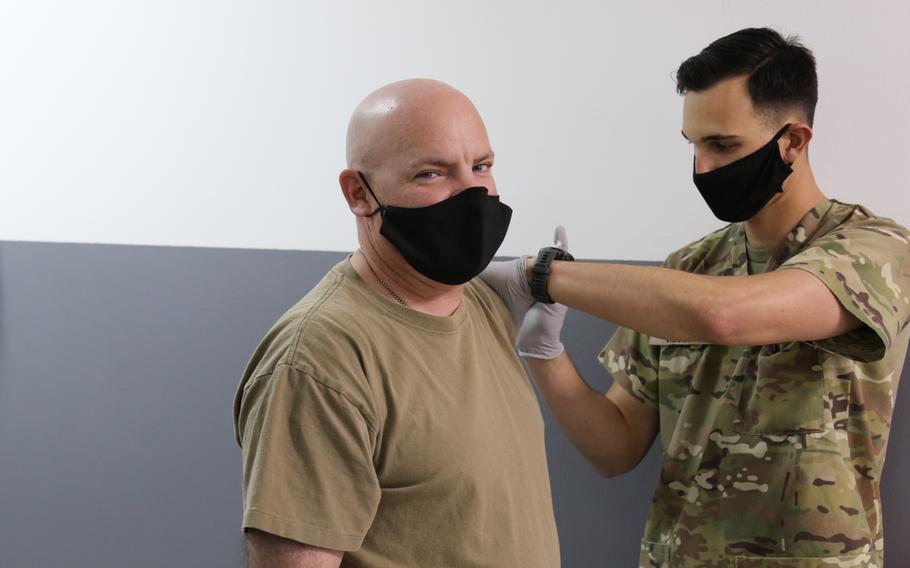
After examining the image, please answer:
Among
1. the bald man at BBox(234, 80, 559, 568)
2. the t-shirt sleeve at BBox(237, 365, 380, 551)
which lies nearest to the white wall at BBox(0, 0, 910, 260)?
the bald man at BBox(234, 80, 559, 568)

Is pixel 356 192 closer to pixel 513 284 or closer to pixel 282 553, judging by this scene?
pixel 513 284

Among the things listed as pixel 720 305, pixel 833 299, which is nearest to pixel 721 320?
pixel 720 305

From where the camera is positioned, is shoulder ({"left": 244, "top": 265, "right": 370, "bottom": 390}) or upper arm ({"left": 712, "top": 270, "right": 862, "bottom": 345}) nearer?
shoulder ({"left": 244, "top": 265, "right": 370, "bottom": 390})

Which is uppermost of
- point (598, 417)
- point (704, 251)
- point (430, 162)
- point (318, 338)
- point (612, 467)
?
point (430, 162)

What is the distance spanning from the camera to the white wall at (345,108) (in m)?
1.80

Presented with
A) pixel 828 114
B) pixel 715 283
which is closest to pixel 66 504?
pixel 715 283

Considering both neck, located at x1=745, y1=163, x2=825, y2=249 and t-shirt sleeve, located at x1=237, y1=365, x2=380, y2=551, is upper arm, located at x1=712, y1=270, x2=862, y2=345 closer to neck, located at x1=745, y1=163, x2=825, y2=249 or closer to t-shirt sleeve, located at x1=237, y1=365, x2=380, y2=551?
neck, located at x1=745, y1=163, x2=825, y2=249

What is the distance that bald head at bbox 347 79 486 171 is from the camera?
126 centimetres

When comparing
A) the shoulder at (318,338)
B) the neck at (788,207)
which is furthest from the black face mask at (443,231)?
the neck at (788,207)

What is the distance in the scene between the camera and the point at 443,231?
1294 millimetres

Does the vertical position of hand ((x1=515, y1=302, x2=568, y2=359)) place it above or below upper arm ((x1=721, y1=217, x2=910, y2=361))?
below

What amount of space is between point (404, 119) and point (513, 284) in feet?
1.40

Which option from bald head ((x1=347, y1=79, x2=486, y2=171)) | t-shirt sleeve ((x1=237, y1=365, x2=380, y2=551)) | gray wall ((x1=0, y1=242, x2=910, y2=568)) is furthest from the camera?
gray wall ((x1=0, y1=242, x2=910, y2=568))

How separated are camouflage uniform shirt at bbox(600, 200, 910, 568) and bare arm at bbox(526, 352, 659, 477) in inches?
4.5
